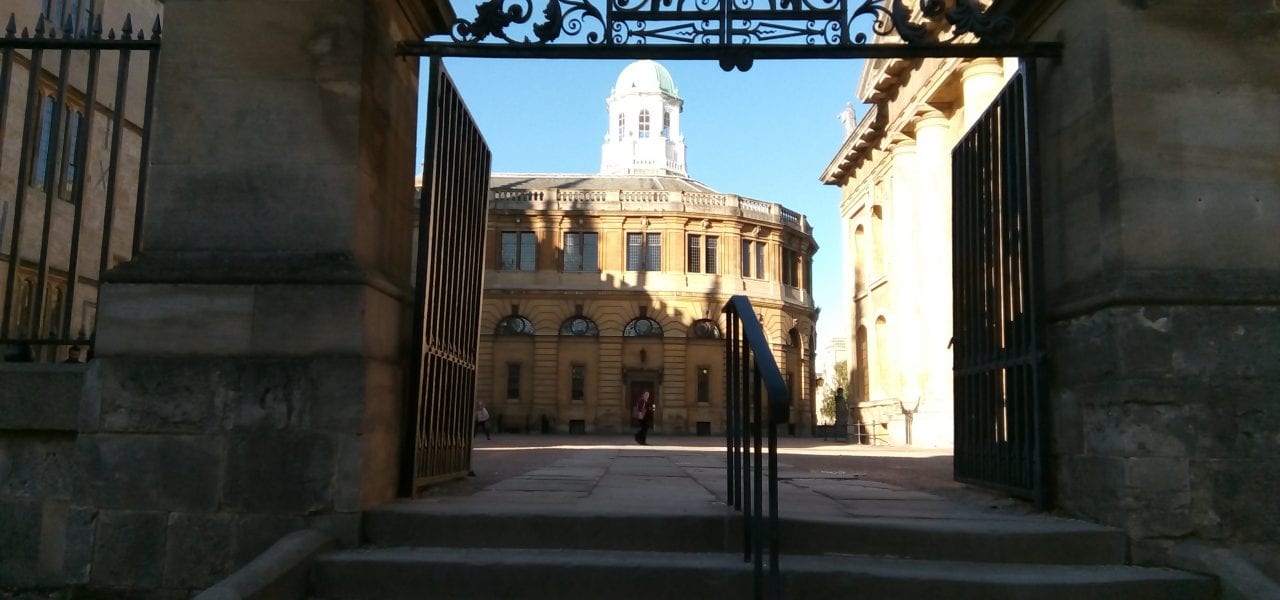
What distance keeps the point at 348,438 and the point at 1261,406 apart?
13.9ft

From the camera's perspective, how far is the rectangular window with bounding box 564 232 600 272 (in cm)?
4709

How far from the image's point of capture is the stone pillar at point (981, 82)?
19.3 m

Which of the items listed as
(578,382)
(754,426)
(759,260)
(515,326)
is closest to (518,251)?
(515,326)

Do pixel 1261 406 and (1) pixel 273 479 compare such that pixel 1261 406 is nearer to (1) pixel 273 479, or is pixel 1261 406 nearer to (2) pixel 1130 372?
(2) pixel 1130 372

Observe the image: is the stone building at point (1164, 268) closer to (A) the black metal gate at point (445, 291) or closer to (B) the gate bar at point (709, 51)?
(B) the gate bar at point (709, 51)

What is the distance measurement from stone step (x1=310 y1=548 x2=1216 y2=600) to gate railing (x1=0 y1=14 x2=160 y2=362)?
6.70 feet

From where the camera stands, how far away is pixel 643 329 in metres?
47.2

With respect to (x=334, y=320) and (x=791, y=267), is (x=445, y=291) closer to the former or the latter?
(x=334, y=320)

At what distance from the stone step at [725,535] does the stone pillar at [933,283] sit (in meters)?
18.1

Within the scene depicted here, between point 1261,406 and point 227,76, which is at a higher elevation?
point 227,76

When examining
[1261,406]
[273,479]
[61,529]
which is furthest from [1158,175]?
[61,529]

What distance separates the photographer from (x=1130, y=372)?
429 centimetres

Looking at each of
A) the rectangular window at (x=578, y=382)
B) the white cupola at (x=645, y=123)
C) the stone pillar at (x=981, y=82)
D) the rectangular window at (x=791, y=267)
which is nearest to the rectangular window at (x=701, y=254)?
the rectangular window at (x=791, y=267)

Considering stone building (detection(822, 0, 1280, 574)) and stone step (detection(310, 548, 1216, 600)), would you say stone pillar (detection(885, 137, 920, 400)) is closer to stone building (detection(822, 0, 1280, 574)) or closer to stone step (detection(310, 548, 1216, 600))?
stone building (detection(822, 0, 1280, 574))
